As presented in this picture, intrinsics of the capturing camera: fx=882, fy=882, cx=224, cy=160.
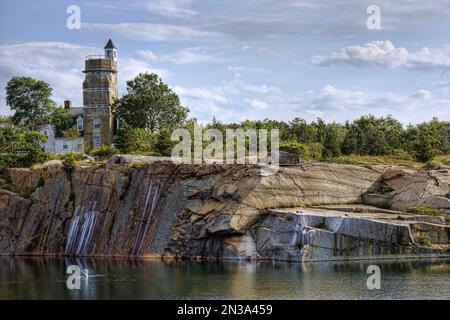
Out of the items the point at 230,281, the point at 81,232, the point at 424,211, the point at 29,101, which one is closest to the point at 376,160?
the point at 424,211

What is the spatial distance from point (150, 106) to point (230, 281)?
51903 millimetres

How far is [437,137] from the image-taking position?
102062 millimetres

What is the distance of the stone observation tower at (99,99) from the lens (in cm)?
10488

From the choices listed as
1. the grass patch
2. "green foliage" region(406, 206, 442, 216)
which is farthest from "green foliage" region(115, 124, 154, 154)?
"green foliage" region(406, 206, 442, 216)

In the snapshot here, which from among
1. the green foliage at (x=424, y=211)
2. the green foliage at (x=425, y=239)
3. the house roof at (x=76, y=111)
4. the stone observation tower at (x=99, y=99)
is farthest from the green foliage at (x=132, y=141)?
the green foliage at (x=425, y=239)

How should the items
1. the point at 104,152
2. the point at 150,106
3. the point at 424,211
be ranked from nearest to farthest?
the point at 424,211, the point at 104,152, the point at 150,106

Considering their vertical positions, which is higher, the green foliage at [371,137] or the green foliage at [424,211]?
the green foliage at [371,137]

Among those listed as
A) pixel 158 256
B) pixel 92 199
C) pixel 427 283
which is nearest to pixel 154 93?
pixel 92 199

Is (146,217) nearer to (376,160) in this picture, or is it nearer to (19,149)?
(19,149)

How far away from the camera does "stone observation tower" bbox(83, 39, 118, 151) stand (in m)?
105

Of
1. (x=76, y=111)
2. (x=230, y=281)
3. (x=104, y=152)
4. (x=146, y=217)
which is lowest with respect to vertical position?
(x=230, y=281)

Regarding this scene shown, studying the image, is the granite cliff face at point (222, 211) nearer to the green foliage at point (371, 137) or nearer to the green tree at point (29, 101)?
the green foliage at point (371, 137)

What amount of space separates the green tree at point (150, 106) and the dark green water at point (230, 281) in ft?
121

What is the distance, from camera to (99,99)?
348 feet
